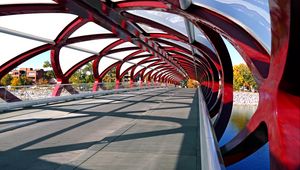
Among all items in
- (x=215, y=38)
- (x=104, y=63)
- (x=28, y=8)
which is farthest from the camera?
(x=104, y=63)

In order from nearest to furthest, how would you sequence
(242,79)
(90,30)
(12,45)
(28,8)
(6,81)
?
(28,8)
(12,45)
(90,30)
(6,81)
(242,79)

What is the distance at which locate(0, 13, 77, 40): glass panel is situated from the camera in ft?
57.8

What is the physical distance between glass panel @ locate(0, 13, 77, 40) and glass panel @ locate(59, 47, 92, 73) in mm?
7481

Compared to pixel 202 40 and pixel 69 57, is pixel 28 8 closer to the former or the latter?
pixel 202 40

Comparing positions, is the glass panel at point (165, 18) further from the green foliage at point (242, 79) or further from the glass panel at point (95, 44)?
the green foliage at point (242, 79)

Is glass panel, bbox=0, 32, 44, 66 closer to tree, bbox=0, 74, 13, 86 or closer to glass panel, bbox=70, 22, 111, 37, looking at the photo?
glass panel, bbox=70, 22, 111, 37

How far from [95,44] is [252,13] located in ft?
73.3

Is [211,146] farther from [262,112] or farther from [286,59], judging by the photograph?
[262,112]

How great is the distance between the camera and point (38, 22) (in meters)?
19.0

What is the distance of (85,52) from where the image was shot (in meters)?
A: 30.6

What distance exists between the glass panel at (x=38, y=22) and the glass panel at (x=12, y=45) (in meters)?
1.10

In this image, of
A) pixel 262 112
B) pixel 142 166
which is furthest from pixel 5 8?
pixel 262 112

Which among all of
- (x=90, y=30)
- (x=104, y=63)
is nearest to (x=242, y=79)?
(x=104, y=63)

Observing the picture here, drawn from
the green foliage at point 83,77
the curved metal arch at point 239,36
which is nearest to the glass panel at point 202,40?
the curved metal arch at point 239,36
